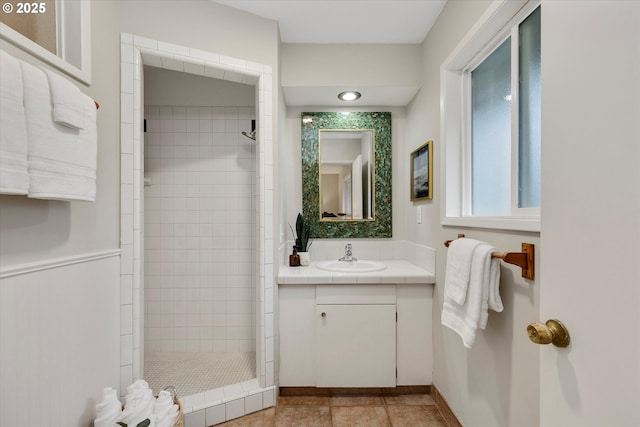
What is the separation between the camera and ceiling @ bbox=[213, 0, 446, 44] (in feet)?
5.47

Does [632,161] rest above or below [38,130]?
below

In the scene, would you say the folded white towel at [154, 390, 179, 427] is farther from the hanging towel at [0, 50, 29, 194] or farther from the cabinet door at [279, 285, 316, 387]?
the hanging towel at [0, 50, 29, 194]

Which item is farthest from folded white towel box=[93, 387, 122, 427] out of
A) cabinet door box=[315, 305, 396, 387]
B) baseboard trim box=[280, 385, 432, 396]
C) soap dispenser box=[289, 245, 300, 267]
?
soap dispenser box=[289, 245, 300, 267]

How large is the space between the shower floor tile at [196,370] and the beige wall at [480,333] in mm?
1302

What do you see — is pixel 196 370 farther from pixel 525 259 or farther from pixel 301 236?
pixel 525 259

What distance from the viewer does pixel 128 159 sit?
4.74ft

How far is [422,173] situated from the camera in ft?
6.61

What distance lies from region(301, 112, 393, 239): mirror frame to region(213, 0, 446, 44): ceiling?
0.58m

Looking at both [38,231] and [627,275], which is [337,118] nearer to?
[38,231]

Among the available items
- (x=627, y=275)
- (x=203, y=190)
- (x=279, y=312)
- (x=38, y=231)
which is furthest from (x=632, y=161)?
(x=203, y=190)

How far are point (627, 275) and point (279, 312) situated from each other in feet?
5.49

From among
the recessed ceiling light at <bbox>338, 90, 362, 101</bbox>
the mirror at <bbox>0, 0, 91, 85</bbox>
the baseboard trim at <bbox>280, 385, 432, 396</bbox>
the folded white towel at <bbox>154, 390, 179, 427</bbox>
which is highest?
the recessed ceiling light at <bbox>338, 90, 362, 101</bbox>

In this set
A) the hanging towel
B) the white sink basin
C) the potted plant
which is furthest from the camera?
the potted plant

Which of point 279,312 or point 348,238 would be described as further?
point 348,238
